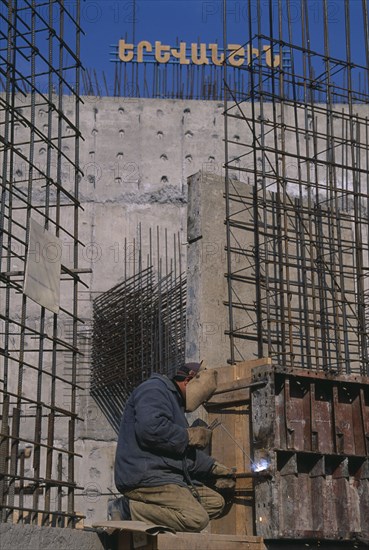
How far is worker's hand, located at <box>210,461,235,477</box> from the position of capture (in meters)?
7.99

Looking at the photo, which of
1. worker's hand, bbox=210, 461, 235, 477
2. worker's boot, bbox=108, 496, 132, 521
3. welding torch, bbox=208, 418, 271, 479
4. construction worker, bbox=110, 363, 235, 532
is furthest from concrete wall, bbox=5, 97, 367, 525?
construction worker, bbox=110, 363, 235, 532

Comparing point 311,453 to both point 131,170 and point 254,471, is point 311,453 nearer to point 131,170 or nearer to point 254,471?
Result: point 254,471

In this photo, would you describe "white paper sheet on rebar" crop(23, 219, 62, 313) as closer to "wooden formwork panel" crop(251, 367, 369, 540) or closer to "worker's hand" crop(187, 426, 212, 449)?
"worker's hand" crop(187, 426, 212, 449)

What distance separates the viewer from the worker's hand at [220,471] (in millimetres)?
7992

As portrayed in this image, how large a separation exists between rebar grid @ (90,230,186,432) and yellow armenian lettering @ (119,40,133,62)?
6.06 metres

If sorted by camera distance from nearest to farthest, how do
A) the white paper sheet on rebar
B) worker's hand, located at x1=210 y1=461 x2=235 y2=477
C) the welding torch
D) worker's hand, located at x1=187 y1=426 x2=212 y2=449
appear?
worker's hand, located at x1=187 y1=426 x2=212 y2=449 < worker's hand, located at x1=210 y1=461 x2=235 y2=477 < the white paper sheet on rebar < the welding torch

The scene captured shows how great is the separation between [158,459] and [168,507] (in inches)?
14.2

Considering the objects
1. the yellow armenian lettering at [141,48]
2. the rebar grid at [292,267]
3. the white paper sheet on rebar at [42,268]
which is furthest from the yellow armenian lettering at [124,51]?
the white paper sheet on rebar at [42,268]

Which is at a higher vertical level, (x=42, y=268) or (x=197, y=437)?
(x=42, y=268)

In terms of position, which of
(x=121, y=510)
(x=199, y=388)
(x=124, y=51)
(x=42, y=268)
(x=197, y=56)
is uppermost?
(x=197, y=56)

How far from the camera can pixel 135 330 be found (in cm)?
1845

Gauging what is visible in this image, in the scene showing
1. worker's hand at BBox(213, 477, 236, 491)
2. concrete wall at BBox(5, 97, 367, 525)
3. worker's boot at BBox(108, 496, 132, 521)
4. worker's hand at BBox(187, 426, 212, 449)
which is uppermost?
concrete wall at BBox(5, 97, 367, 525)

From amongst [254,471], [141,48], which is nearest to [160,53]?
[141,48]

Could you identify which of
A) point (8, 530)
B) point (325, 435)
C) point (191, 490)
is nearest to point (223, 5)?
point (325, 435)
